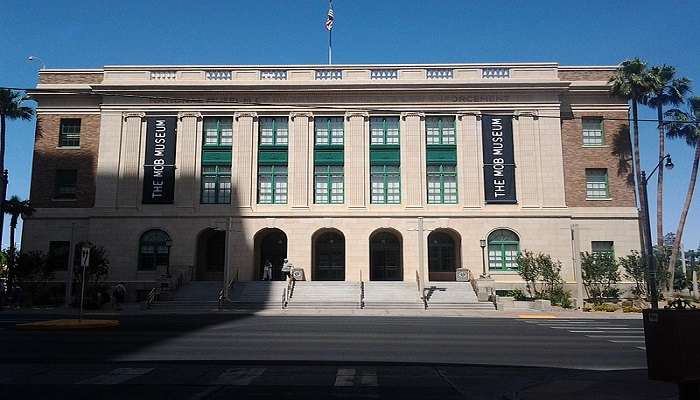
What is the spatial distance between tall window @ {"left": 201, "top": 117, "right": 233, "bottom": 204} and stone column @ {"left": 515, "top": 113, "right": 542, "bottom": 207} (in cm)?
2109

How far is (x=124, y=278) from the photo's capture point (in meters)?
39.8

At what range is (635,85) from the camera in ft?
131

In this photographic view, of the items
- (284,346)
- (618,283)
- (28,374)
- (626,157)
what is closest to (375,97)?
(626,157)

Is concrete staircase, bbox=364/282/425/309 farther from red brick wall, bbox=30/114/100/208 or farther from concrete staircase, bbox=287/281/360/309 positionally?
red brick wall, bbox=30/114/100/208

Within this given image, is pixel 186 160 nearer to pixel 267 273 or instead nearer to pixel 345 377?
pixel 267 273

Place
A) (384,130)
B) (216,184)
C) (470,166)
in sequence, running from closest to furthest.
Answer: (470,166) → (216,184) → (384,130)

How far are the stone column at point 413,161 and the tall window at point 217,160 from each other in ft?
42.1

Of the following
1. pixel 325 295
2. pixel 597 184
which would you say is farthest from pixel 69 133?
pixel 597 184

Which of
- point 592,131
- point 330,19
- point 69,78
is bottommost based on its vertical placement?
point 592,131

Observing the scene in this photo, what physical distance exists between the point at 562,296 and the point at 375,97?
18974 mm

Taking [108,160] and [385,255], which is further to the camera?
[385,255]

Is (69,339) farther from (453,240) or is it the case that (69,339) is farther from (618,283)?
(618,283)

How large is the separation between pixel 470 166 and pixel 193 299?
21.1 metres

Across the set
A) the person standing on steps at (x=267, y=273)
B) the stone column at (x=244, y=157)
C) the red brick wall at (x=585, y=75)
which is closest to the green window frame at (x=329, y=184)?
the stone column at (x=244, y=157)
